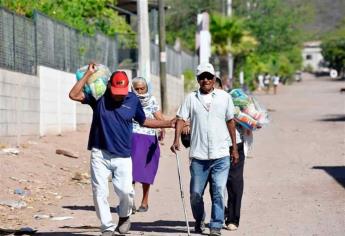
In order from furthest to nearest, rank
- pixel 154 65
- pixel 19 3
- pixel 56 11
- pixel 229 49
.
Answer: pixel 229 49, pixel 154 65, pixel 56 11, pixel 19 3

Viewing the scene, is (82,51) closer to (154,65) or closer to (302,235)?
(154,65)

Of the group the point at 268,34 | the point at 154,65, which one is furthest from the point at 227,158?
the point at 268,34

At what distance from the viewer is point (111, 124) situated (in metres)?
9.81

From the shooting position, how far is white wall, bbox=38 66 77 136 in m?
20.8

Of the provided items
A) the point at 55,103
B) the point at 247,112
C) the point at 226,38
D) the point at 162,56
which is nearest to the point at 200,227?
the point at 247,112

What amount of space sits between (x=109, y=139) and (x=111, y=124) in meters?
0.15

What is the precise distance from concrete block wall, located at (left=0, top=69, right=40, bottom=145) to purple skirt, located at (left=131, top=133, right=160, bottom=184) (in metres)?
5.88

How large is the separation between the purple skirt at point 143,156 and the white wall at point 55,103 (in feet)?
28.4

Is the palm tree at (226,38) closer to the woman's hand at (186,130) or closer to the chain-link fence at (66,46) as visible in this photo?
the chain-link fence at (66,46)

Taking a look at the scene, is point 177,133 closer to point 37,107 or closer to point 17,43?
point 17,43

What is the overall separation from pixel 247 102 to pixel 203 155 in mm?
1237

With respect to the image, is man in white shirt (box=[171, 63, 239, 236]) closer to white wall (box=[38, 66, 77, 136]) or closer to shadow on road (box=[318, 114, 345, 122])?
white wall (box=[38, 66, 77, 136])

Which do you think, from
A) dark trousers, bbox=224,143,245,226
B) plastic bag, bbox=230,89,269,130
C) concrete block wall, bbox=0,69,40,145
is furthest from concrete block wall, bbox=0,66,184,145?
dark trousers, bbox=224,143,245,226

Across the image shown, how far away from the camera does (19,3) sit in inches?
959
